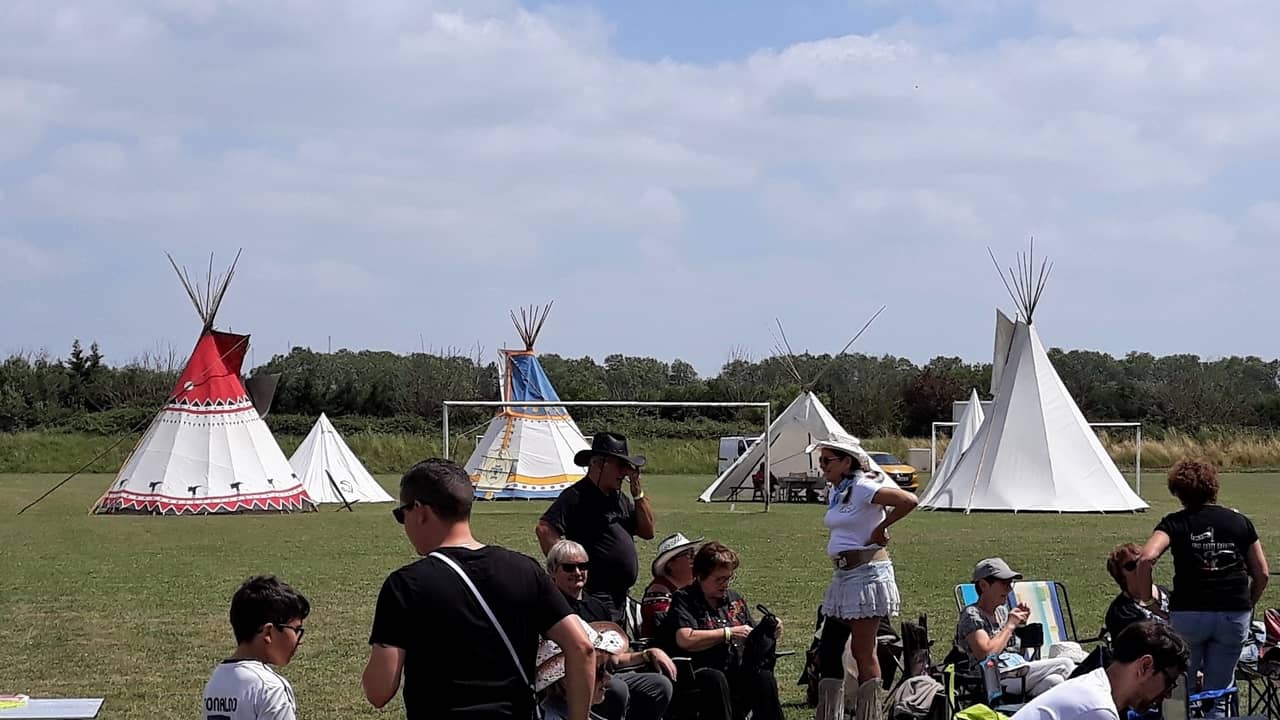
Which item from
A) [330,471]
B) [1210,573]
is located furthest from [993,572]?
[330,471]

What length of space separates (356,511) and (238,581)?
11.7 meters

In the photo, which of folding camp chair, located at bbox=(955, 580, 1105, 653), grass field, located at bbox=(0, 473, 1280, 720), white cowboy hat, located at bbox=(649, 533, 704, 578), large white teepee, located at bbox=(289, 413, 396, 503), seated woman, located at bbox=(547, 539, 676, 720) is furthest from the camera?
large white teepee, located at bbox=(289, 413, 396, 503)

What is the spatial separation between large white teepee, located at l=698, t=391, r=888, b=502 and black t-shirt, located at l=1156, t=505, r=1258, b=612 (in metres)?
21.2

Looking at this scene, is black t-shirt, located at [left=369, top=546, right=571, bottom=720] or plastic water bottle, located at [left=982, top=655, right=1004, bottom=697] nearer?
black t-shirt, located at [left=369, top=546, right=571, bottom=720]

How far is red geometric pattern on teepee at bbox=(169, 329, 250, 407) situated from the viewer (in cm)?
2594

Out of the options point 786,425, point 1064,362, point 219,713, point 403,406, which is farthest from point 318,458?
point 1064,362

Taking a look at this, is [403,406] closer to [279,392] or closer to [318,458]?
[279,392]

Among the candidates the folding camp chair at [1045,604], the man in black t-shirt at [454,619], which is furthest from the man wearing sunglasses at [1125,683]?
the folding camp chair at [1045,604]

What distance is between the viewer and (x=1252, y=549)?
20.0 feet

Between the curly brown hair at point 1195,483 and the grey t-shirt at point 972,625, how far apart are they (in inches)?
40.3

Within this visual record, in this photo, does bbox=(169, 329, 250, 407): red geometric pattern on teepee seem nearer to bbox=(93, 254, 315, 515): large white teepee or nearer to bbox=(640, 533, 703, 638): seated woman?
bbox=(93, 254, 315, 515): large white teepee

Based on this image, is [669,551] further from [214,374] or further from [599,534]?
[214,374]

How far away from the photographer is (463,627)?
3471mm

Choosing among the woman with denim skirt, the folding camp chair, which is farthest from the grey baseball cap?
the folding camp chair
